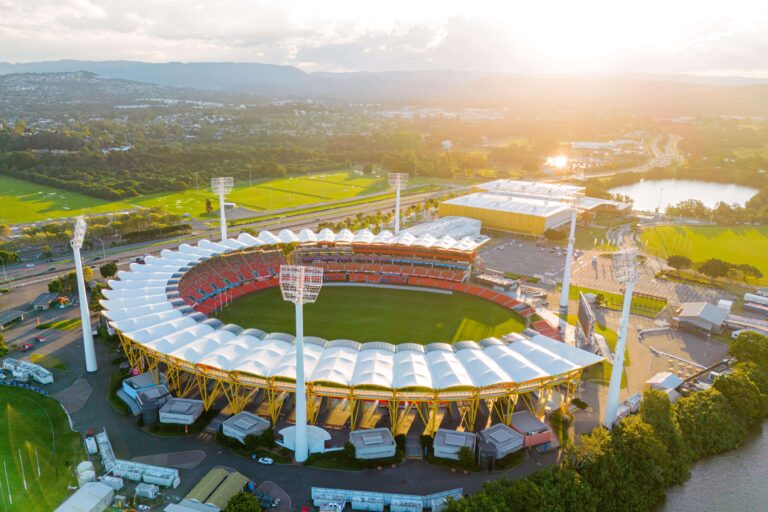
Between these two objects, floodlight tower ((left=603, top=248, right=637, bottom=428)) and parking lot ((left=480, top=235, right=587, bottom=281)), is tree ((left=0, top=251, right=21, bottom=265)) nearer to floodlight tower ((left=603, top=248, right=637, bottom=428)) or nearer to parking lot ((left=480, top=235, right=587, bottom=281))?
parking lot ((left=480, top=235, right=587, bottom=281))

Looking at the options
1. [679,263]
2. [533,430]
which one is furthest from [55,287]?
[679,263]

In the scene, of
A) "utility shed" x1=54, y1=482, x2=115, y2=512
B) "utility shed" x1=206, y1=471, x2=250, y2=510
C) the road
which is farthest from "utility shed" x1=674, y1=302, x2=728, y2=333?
the road

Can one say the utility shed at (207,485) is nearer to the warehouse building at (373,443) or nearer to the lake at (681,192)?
the warehouse building at (373,443)

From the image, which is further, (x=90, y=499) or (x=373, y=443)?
(x=373, y=443)

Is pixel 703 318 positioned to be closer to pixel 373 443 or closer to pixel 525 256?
pixel 525 256

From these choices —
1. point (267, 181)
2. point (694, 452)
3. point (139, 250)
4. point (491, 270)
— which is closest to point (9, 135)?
point (267, 181)

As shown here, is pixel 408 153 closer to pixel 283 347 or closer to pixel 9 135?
pixel 9 135
